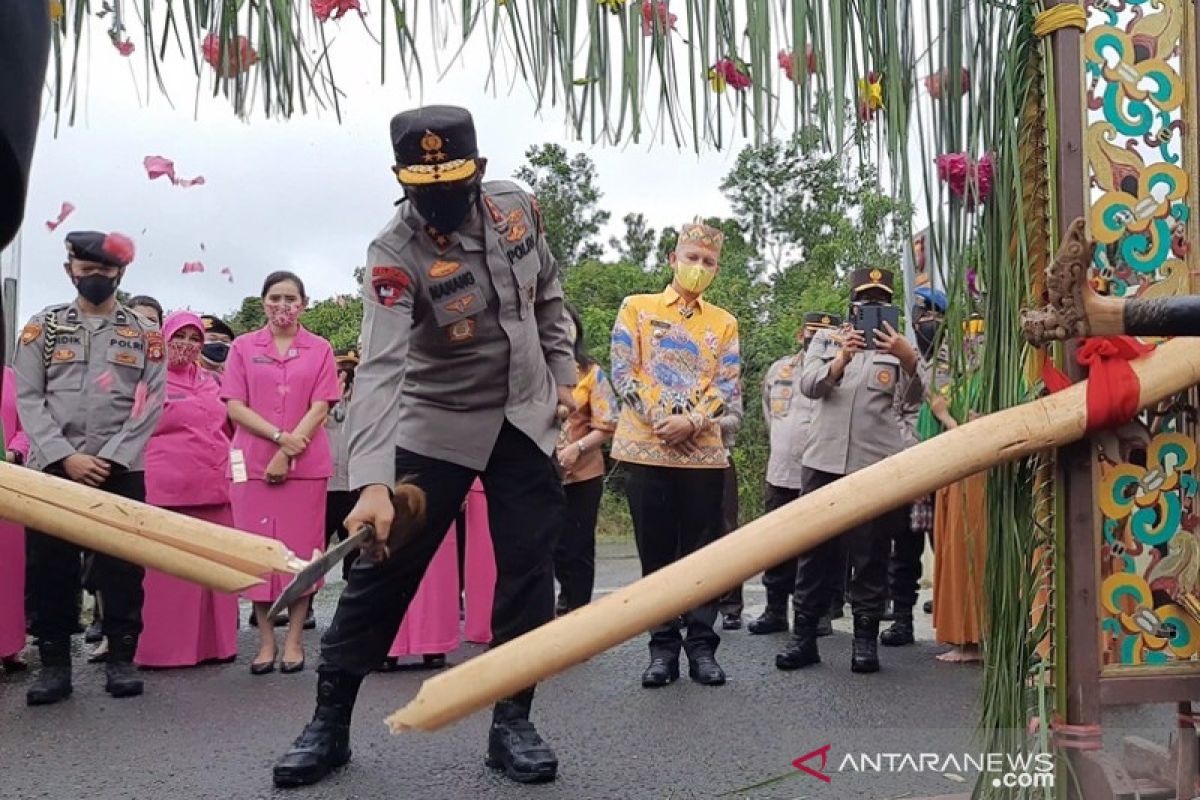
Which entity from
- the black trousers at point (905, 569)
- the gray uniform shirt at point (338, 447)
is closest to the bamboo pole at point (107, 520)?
the gray uniform shirt at point (338, 447)

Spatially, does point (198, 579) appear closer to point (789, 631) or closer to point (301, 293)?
point (301, 293)

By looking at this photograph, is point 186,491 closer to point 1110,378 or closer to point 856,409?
point 856,409

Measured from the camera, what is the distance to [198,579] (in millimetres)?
2074

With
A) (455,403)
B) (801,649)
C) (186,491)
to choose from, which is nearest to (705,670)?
(801,649)

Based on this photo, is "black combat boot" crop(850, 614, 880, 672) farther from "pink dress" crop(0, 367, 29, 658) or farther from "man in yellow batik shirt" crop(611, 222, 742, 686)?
"pink dress" crop(0, 367, 29, 658)

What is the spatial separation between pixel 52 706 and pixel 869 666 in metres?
3.34

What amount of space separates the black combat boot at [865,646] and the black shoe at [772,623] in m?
1.09

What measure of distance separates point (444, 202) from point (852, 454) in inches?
102

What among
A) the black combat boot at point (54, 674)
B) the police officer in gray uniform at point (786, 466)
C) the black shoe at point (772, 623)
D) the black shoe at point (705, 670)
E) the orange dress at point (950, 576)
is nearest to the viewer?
the black combat boot at point (54, 674)

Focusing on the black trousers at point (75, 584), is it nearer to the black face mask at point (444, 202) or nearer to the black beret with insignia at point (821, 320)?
the black face mask at point (444, 202)

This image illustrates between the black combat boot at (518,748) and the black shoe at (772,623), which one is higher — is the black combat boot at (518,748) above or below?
above

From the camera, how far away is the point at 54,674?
4531 millimetres

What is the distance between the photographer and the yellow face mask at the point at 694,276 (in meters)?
Result: 4.64

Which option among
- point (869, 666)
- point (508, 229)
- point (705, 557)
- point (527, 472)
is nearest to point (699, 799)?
point (527, 472)
